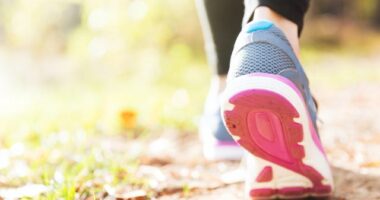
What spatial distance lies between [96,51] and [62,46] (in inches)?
44.1

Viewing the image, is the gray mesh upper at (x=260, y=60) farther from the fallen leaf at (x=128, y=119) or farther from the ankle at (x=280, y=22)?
the fallen leaf at (x=128, y=119)

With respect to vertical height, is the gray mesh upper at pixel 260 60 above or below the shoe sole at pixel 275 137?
above

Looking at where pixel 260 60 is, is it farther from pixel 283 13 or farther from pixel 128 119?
pixel 128 119

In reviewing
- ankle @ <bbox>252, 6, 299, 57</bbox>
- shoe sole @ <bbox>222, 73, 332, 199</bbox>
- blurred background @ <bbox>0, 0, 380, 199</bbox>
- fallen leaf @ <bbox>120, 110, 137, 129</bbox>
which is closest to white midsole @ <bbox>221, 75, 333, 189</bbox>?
shoe sole @ <bbox>222, 73, 332, 199</bbox>

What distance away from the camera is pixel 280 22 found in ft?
3.85

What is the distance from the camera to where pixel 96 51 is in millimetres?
3895

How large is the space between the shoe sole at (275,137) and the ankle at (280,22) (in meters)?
0.14

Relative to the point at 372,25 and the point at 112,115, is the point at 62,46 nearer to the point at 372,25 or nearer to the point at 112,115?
the point at 112,115

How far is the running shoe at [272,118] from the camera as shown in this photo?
1.03 metres

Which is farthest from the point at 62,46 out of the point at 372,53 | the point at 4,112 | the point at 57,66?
the point at 372,53

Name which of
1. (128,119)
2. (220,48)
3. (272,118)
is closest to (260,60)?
(272,118)

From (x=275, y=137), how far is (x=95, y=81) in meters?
3.25

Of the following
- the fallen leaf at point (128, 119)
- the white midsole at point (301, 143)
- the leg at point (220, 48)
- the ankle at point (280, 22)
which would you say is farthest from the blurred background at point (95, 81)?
the ankle at point (280, 22)

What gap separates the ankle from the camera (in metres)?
1.16
